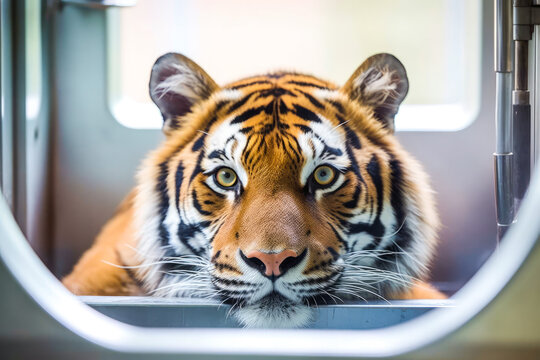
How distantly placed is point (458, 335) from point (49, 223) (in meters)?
1.24

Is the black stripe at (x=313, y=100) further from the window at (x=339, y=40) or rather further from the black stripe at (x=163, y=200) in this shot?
the black stripe at (x=163, y=200)

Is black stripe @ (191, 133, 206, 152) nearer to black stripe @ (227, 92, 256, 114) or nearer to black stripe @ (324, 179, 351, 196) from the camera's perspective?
black stripe @ (227, 92, 256, 114)

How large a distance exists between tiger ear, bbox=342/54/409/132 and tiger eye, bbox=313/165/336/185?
0.17 m

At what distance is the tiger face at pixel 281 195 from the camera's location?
1.03 metres

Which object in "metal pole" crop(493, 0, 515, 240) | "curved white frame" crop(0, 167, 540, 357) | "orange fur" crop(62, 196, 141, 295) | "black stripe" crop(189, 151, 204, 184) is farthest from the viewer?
"orange fur" crop(62, 196, 141, 295)

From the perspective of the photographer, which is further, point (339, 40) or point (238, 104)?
point (339, 40)

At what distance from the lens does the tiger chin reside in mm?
1028

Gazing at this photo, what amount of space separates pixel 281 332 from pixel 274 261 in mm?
264

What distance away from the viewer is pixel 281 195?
1.07m

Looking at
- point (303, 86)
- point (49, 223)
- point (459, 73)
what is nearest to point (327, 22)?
point (303, 86)

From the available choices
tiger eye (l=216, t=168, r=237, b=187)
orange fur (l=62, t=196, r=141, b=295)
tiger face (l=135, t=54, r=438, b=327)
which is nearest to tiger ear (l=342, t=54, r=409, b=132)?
tiger face (l=135, t=54, r=438, b=327)

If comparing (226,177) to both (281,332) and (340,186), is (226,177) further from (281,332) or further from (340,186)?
(281,332)

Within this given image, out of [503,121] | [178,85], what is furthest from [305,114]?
[503,121]

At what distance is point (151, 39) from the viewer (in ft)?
4.89
